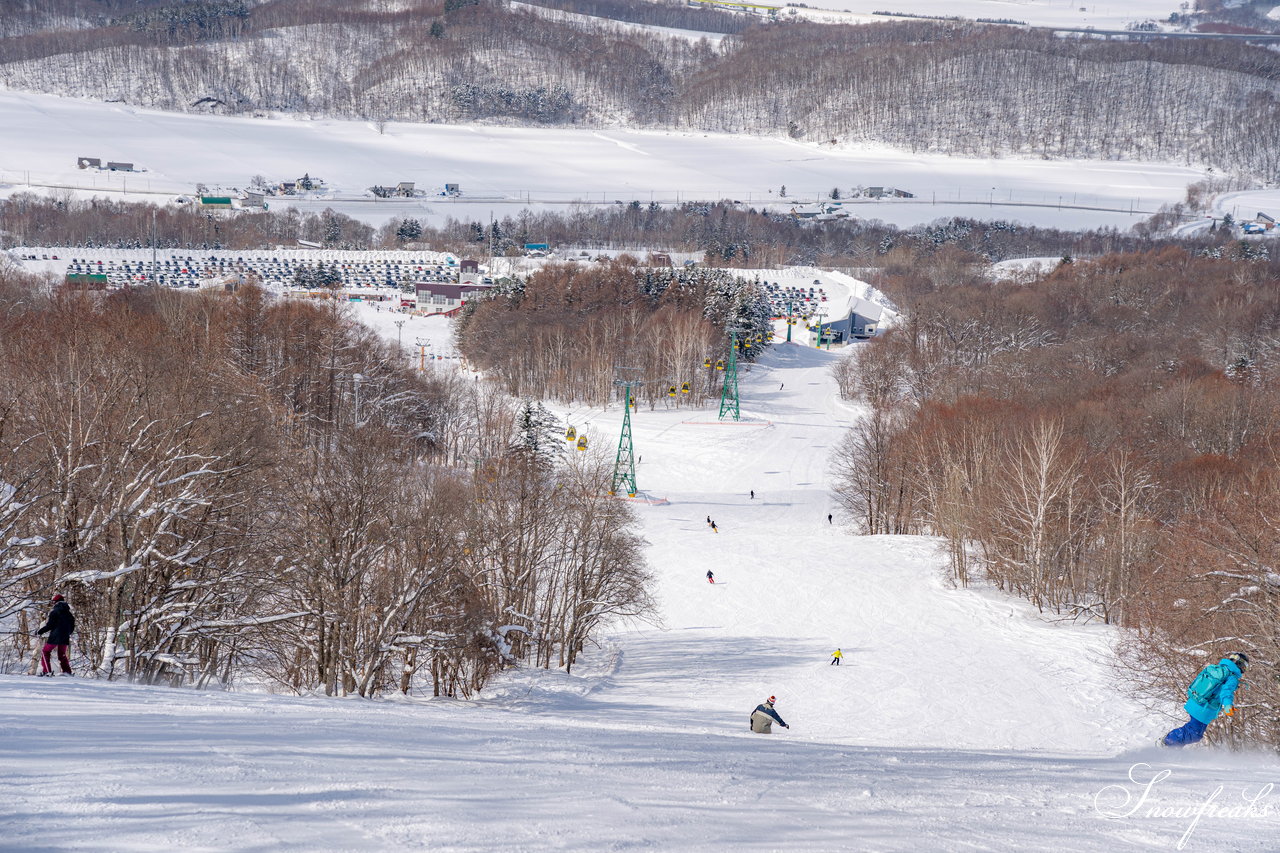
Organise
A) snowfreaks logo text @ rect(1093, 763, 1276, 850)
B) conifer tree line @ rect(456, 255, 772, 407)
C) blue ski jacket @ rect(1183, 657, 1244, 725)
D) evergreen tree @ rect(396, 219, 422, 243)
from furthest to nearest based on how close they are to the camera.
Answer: evergreen tree @ rect(396, 219, 422, 243) < conifer tree line @ rect(456, 255, 772, 407) < blue ski jacket @ rect(1183, 657, 1244, 725) < snowfreaks logo text @ rect(1093, 763, 1276, 850)

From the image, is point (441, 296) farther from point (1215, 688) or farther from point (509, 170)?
point (1215, 688)

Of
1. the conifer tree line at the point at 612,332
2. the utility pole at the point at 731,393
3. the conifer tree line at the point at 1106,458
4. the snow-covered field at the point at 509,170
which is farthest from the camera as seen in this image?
the snow-covered field at the point at 509,170

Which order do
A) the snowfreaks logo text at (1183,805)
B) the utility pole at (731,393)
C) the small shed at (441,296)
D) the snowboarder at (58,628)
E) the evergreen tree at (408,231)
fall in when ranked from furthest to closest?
the evergreen tree at (408,231) → the small shed at (441,296) → the utility pole at (731,393) → the snowboarder at (58,628) → the snowfreaks logo text at (1183,805)

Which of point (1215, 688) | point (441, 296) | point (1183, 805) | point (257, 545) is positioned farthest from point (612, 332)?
point (1183, 805)

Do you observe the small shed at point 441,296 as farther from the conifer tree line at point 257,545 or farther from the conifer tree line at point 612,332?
the conifer tree line at point 257,545

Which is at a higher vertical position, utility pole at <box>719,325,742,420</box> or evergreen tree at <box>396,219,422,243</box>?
evergreen tree at <box>396,219,422,243</box>

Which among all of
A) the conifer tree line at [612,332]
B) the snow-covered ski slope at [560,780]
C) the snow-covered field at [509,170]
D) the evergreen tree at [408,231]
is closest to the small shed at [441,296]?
the conifer tree line at [612,332]

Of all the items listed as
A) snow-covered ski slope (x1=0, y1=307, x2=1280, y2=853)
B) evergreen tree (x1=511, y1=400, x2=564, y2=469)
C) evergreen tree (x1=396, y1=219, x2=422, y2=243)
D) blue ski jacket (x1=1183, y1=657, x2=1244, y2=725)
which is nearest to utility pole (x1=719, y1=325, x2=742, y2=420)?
evergreen tree (x1=511, y1=400, x2=564, y2=469)

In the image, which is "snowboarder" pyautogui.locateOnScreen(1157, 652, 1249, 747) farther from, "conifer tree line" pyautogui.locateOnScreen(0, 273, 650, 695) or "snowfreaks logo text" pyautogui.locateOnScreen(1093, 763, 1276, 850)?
"conifer tree line" pyautogui.locateOnScreen(0, 273, 650, 695)

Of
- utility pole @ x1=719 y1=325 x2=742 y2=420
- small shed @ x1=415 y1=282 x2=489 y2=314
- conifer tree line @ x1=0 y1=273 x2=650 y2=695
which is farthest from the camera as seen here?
small shed @ x1=415 y1=282 x2=489 y2=314
